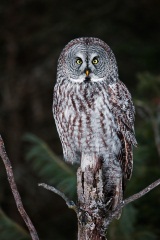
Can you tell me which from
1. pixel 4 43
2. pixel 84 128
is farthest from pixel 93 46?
pixel 4 43

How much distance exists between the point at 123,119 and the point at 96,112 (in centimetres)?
24

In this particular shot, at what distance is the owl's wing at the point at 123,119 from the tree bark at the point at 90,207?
2.24 ft

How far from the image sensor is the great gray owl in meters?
4.80

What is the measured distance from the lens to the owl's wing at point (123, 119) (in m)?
4.84

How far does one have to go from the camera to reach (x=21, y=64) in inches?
386

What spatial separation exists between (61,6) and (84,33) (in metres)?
0.56

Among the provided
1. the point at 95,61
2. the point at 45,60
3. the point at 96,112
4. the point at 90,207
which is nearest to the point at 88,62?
the point at 95,61

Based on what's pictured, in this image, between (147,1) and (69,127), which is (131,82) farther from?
(69,127)

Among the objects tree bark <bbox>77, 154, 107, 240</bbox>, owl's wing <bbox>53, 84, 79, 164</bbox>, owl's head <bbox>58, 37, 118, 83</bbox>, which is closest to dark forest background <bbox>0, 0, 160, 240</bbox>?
owl's head <bbox>58, 37, 118, 83</bbox>

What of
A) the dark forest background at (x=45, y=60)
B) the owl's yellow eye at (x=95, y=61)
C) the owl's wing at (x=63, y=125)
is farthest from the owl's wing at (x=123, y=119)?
the dark forest background at (x=45, y=60)

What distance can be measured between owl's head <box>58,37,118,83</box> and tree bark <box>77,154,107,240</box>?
36.5 inches

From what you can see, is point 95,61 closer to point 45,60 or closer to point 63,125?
point 63,125

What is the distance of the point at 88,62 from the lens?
502 cm

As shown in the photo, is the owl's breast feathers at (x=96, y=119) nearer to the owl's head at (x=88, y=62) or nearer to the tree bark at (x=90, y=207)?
the owl's head at (x=88, y=62)
